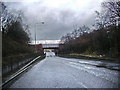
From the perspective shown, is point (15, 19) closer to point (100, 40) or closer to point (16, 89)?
point (100, 40)

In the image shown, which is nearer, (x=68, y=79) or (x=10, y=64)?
(x=68, y=79)

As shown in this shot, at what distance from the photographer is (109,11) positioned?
1971 inches

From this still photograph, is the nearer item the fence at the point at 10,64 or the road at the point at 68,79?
the road at the point at 68,79

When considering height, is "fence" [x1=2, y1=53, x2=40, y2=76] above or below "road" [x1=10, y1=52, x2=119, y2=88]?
above

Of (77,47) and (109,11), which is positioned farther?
(77,47)

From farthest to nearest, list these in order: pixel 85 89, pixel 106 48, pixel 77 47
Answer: pixel 77 47, pixel 106 48, pixel 85 89

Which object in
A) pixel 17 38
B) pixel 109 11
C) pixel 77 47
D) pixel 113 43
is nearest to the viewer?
pixel 109 11

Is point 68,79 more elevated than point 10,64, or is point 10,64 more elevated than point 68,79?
point 10,64

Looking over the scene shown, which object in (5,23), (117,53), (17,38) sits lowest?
(117,53)

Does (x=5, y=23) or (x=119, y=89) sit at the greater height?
(x=5, y=23)

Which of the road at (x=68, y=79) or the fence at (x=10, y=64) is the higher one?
the fence at (x=10, y=64)

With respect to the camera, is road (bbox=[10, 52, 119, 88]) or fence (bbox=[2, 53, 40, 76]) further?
fence (bbox=[2, 53, 40, 76])

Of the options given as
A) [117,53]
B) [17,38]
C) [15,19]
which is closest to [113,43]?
[117,53]

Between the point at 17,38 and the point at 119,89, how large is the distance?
58256mm
